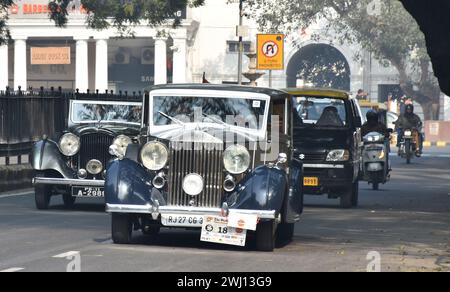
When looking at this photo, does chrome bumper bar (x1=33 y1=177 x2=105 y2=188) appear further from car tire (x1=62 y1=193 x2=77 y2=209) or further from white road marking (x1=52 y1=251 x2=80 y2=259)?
white road marking (x1=52 y1=251 x2=80 y2=259)

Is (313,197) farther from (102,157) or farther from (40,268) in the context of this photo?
(40,268)

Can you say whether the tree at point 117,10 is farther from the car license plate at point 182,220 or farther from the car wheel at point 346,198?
the car license plate at point 182,220

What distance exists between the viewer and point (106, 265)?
1212cm

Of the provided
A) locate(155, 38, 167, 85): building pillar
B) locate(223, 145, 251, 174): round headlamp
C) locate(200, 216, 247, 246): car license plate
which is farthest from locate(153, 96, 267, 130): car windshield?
locate(155, 38, 167, 85): building pillar

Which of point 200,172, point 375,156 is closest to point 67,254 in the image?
point 200,172

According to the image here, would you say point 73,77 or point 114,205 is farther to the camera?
point 73,77

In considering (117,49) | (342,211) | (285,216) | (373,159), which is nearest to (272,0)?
(117,49)

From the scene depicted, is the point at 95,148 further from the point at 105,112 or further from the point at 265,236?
the point at 265,236

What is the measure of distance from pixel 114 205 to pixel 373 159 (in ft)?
45.7

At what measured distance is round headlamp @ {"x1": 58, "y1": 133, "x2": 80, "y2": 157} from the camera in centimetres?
2034

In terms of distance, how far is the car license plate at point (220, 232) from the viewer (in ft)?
45.6

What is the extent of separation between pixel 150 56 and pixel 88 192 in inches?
2390

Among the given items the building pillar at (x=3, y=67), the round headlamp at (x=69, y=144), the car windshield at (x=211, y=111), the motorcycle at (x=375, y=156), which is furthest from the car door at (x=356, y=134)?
the building pillar at (x=3, y=67)
